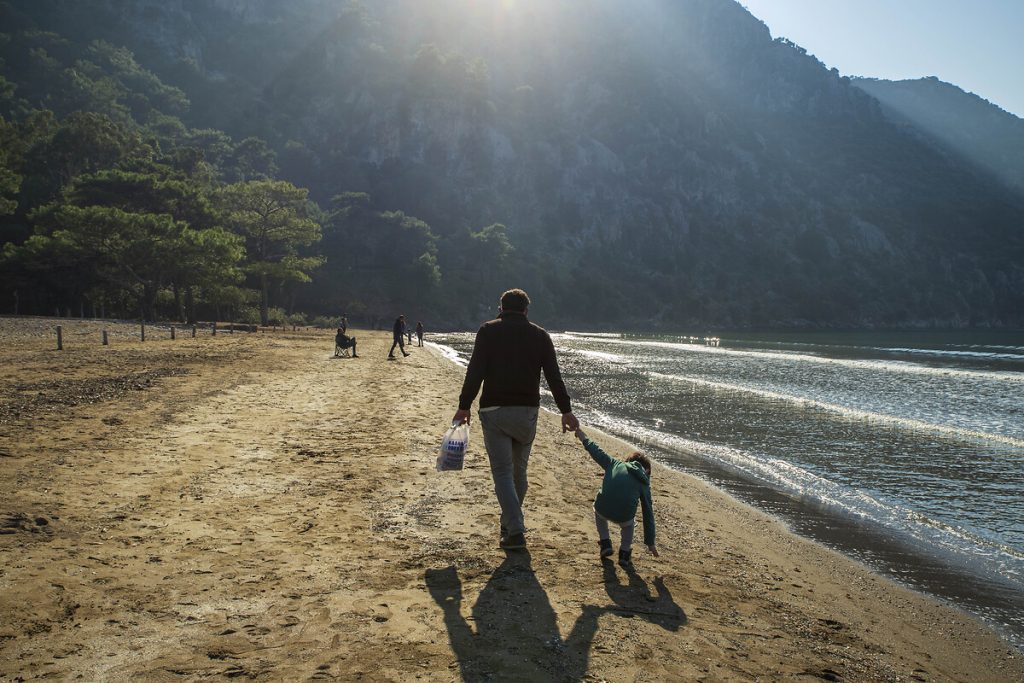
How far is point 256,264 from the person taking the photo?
52.2m

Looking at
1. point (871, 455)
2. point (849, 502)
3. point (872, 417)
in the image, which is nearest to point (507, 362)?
point (849, 502)

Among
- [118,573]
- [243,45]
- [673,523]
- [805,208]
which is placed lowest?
[673,523]

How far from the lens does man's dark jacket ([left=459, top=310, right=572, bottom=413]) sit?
523 centimetres

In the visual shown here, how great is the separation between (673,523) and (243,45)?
203 m

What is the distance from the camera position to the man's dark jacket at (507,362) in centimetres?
523

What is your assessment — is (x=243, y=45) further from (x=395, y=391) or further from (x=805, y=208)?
(x=395, y=391)

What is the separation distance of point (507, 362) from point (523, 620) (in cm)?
220

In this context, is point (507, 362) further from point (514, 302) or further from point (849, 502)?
point (849, 502)

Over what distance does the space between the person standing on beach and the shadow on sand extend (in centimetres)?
79

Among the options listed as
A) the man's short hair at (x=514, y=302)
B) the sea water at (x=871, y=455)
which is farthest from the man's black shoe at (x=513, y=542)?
the sea water at (x=871, y=455)

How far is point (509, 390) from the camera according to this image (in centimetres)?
522

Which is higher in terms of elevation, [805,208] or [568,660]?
[805,208]

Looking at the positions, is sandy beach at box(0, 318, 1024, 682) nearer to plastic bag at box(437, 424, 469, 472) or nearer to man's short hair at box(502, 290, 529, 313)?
plastic bag at box(437, 424, 469, 472)

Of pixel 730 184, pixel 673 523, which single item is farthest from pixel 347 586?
pixel 730 184
